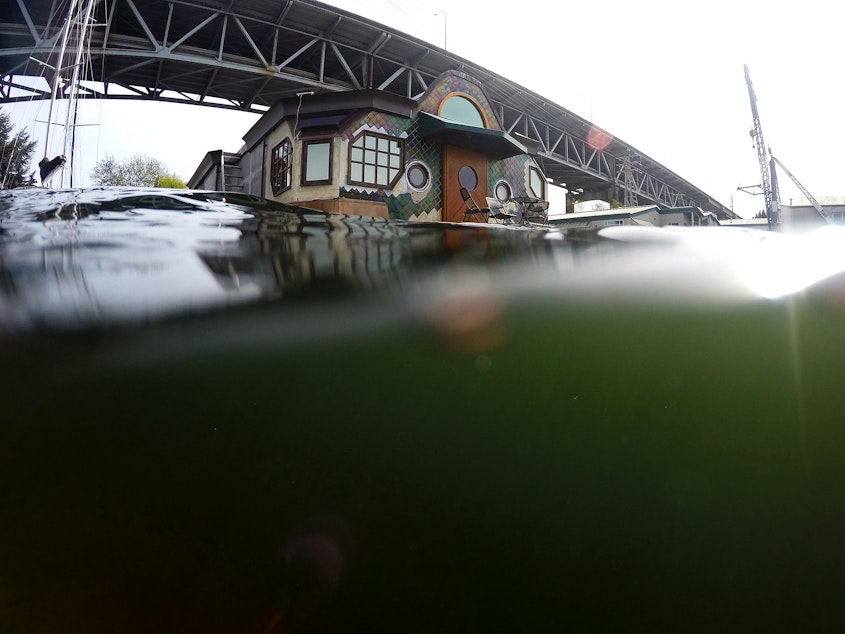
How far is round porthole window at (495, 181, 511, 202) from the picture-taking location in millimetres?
10065

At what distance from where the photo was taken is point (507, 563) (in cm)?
38

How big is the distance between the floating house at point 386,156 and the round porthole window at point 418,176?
0.02 meters

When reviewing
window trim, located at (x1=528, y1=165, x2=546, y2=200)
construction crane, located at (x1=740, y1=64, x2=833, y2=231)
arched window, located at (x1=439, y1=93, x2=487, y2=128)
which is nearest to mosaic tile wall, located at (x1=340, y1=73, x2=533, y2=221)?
arched window, located at (x1=439, y1=93, x2=487, y2=128)

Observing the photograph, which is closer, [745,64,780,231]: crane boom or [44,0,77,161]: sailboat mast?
[44,0,77,161]: sailboat mast

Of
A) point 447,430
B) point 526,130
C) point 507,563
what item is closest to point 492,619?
point 507,563

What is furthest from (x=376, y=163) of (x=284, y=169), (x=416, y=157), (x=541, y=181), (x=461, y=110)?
(x=541, y=181)

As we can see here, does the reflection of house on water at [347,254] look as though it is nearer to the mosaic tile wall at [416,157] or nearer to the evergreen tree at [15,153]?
the mosaic tile wall at [416,157]

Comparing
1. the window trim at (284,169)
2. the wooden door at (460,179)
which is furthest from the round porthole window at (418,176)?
the window trim at (284,169)

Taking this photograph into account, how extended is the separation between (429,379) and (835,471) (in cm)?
39

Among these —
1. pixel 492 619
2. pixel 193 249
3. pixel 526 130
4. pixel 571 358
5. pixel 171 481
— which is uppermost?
pixel 526 130

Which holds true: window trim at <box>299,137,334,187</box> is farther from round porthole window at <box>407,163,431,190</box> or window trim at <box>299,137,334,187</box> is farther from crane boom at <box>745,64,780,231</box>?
crane boom at <box>745,64,780,231</box>

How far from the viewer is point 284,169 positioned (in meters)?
8.54

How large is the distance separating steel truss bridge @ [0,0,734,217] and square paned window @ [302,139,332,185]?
5427mm

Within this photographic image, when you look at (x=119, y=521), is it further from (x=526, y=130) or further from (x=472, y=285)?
(x=526, y=130)
